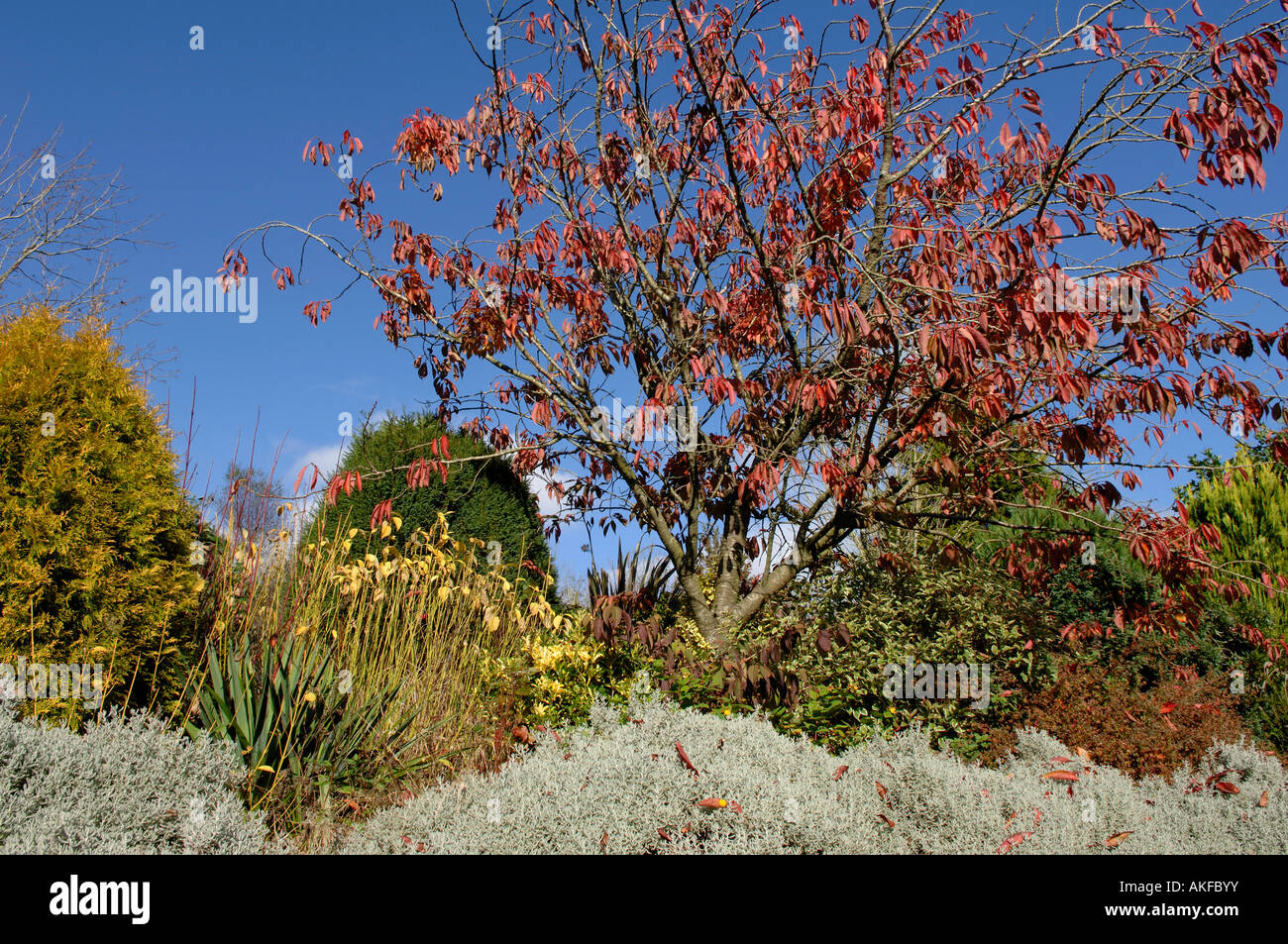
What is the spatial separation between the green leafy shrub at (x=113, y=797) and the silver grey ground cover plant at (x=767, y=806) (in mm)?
509

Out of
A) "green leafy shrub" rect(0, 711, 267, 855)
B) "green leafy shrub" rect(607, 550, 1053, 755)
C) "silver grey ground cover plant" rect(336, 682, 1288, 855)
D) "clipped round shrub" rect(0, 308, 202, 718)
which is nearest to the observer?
"green leafy shrub" rect(0, 711, 267, 855)

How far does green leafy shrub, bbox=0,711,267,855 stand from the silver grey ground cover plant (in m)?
0.51

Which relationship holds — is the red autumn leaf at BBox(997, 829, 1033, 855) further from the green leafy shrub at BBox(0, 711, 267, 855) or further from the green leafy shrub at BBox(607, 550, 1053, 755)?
the green leafy shrub at BBox(0, 711, 267, 855)

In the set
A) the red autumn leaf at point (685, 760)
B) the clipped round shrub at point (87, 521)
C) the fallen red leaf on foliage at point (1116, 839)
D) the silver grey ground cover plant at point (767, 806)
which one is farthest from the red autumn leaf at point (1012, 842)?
the clipped round shrub at point (87, 521)

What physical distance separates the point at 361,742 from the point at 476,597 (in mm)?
1210

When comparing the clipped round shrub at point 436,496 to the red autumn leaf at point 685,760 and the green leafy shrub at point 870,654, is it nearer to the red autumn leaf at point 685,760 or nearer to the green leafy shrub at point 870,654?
the green leafy shrub at point 870,654

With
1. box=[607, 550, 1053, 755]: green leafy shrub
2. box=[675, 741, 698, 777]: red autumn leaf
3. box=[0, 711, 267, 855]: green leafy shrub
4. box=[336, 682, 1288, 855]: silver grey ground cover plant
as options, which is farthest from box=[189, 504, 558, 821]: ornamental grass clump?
box=[675, 741, 698, 777]: red autumn leaf

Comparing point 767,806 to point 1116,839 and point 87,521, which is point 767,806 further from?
point 87,521

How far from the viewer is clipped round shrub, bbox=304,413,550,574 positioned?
6.23 meters

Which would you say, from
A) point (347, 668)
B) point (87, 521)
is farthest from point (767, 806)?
point (87, 521)

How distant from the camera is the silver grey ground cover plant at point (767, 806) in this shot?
2697 mm
